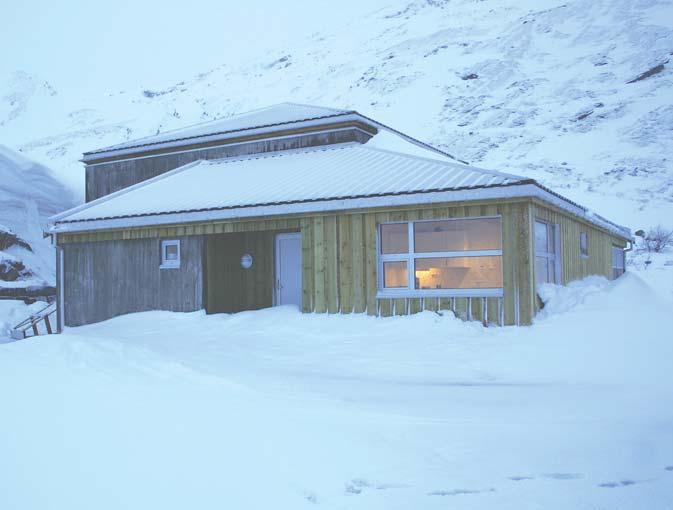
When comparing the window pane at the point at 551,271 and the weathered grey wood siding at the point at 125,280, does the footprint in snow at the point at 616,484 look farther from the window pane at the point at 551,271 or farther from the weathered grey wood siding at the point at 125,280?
the weathered grey wood siding at the point at 125,280

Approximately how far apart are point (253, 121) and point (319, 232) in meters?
8.06

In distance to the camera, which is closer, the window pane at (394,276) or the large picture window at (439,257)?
the large picture window at (439,257)

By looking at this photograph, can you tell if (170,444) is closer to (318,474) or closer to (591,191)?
(318,474)

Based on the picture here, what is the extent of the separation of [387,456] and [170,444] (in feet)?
5.88

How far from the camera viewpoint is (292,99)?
262 feet

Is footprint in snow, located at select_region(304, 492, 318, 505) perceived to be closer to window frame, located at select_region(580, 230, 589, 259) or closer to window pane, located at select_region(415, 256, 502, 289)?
window pane, located at select_region(415, 256, 502, 289)

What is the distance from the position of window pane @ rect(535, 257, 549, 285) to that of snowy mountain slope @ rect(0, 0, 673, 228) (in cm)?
2442

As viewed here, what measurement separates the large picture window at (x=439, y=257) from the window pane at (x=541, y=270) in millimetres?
719

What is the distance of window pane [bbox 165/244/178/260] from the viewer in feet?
51.5

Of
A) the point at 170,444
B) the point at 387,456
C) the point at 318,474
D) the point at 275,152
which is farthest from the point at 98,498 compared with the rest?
the point at 275,152

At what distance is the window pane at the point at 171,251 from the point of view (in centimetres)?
1568

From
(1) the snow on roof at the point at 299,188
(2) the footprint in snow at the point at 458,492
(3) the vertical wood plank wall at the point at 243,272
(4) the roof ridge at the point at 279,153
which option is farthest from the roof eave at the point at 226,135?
(2) the footprint in snow at the point at 458,492

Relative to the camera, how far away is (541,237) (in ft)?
43.9

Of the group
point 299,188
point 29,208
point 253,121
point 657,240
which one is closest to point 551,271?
point 299,188
